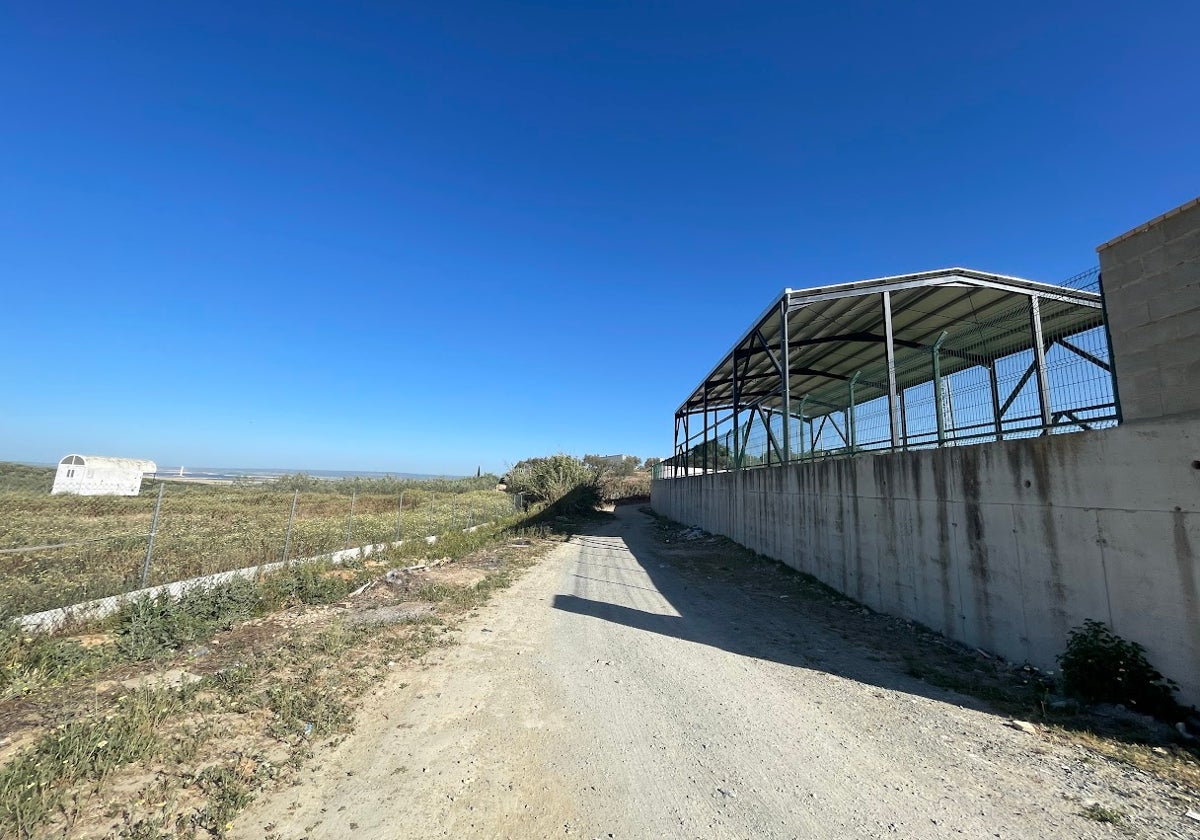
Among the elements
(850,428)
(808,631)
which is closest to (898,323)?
(850,428)

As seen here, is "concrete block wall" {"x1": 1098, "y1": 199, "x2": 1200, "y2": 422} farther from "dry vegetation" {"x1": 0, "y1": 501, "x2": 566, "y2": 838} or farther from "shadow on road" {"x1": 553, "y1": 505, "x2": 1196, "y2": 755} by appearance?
"dry vegetation" {"x1": 0, "y1": 501, "x2": 566, "y2": 838}

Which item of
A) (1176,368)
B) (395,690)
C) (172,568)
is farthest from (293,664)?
(1176,368)

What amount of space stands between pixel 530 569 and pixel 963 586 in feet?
26.5

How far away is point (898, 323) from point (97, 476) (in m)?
43.1

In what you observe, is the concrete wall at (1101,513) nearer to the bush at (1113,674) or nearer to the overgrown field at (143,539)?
the bush at (1113,674)

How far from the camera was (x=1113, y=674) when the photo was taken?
12.7 ft

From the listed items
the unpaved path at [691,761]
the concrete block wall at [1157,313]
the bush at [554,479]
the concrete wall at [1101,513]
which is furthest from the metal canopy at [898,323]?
the bush at [554,479]

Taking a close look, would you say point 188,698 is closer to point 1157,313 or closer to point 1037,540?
point 1037,540

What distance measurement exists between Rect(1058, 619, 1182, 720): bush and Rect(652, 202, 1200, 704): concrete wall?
0.09 meters

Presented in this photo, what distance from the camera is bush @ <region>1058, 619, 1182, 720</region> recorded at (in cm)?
363

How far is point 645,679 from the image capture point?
15.4 feet

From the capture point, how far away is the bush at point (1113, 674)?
363cm

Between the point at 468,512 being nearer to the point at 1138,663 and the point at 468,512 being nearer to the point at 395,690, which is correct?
the point at 395,690

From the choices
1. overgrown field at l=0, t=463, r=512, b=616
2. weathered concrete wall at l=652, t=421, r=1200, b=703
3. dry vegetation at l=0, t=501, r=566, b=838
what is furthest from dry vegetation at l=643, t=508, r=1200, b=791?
overgrown field at l=0, t=463, r=512, b=616
